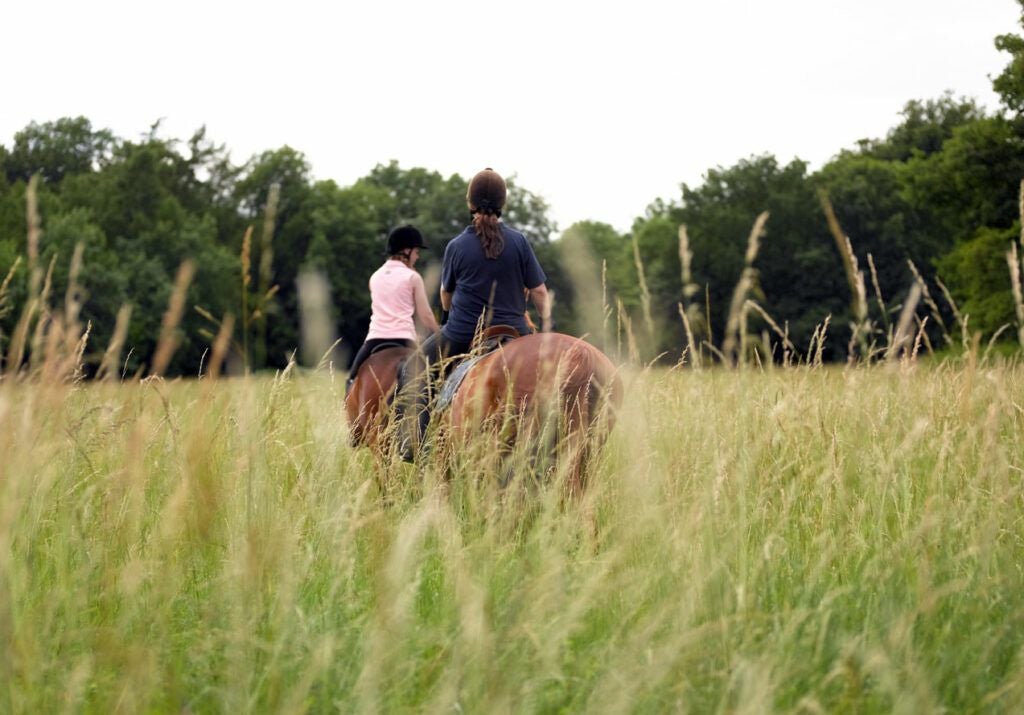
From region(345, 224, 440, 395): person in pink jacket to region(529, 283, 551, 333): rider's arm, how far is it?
1.03m

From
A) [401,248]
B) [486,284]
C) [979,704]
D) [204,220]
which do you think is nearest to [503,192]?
[486,284]

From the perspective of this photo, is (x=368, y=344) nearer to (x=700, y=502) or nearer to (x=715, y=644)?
(x=700, y=502)

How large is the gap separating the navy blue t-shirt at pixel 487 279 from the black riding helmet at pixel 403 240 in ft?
3.65

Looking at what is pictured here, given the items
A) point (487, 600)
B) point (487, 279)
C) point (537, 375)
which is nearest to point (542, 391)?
point (537, 375)

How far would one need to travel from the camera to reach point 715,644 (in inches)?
111

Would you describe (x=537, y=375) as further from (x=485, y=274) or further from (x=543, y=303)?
(x=485, y=274)

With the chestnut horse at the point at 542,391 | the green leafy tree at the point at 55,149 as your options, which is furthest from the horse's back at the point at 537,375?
the green leafy tree at the point at 55,149

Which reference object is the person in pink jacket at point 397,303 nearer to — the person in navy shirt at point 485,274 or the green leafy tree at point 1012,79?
the person in navy shirt at point 485,274

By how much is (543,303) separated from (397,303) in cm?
187

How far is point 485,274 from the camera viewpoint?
6.21 metres

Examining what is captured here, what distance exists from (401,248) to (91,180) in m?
49.4

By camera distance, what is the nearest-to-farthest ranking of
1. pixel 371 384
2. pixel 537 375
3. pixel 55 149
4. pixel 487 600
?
pixel 487 600 < pixel 537 375 < pixel 371 384 < pixel 55 149

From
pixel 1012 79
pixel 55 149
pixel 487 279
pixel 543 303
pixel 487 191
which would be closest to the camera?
pixel 543 303

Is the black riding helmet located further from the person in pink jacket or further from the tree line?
the tree line
